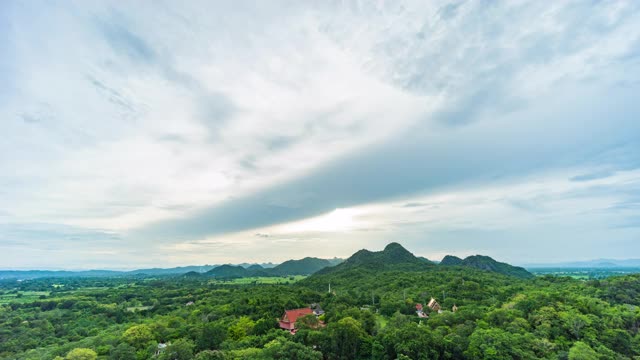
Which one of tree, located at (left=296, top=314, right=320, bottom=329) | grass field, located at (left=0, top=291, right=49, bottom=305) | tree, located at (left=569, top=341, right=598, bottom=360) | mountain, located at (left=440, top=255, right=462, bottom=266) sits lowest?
grass field, located at (left=0, top=291, right=49, bottom=305)

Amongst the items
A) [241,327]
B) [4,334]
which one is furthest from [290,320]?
[4,334]

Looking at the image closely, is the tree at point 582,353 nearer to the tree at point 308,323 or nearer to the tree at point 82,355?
the tree at point 308,323

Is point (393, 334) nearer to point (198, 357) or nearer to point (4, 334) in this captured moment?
point (198, 357)

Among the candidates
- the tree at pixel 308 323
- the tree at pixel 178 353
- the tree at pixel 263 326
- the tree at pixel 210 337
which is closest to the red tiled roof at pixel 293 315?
the tree at pixel 263 326

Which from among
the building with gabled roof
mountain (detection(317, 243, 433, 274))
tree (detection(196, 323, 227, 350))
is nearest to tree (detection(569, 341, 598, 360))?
the building with gabled roof

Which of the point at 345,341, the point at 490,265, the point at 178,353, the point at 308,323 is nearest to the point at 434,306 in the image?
the point at 308,323

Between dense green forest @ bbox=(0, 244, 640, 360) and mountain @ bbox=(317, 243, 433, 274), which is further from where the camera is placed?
mountain @ bbox=(317, 243, 433, 274)

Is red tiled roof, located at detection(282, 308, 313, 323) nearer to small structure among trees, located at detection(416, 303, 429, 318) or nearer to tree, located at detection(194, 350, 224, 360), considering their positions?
tree, located at detection(194, 350, 224, 360)

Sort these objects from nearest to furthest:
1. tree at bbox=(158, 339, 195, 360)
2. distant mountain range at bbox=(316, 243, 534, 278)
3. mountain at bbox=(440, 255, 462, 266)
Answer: tree at bbox=(158, 339, 195, 360) → distant mountain range at bbox=(316, 243, 534, 278) → mountain at bbox=(440, 255, 462, 266)

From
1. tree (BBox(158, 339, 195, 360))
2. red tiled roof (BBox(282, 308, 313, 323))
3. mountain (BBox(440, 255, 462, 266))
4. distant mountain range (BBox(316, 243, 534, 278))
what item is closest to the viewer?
tree (BBox(158, 339, 195, 360))

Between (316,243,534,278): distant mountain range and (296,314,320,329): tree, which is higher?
(316,243,534,278): distant mountain range
